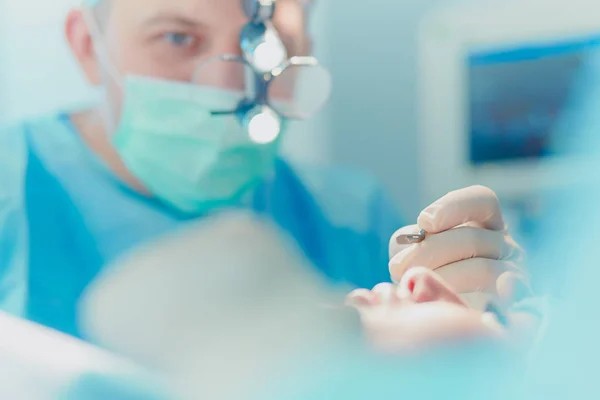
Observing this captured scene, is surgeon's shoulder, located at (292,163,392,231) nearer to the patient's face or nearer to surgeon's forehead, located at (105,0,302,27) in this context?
surgeon's forehead, located at (105,0,302,27)

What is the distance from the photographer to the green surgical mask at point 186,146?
3.92 feet

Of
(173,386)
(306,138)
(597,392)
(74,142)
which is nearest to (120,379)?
(173,386)

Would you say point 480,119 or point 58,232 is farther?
point 480,119

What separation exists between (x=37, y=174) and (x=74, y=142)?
0.10 meters

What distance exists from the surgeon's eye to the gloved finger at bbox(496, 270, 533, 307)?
837mm

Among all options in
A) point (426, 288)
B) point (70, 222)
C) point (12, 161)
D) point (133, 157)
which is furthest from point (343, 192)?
point (426, 288)

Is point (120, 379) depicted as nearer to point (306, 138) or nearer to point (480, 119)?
point (306, 138)

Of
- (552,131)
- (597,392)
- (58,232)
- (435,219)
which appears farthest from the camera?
(552,131)

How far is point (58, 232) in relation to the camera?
1.24m

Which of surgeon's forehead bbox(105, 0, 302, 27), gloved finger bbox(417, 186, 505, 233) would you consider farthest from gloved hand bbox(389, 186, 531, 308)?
surgeon's forehead bbox(105, 0, 302, 27)

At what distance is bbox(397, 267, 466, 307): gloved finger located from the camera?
46 cm

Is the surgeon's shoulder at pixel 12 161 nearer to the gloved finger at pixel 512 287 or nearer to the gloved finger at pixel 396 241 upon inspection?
the gloved finger at pixel 396 241

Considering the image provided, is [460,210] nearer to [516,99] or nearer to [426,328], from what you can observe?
[426,328]

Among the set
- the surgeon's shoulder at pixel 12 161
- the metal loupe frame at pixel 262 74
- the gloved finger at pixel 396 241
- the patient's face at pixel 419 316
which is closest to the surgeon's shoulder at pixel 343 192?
the metal loupe frame at pixel 262 74
